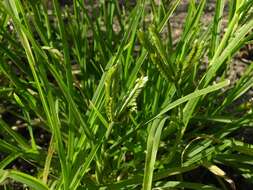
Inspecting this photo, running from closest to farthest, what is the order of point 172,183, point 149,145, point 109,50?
1. point 149,145
2. point 172,183
3. point 109,50

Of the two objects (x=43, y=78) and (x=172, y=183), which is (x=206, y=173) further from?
(x=43, y=78)

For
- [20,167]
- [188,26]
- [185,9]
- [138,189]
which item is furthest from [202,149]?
[185,9]

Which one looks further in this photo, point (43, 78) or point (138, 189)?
point (138, 189)

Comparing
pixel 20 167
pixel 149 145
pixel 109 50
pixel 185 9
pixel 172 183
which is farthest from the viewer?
pixel 185 9


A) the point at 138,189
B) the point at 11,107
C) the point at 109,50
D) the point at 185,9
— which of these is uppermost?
the point at 185,9

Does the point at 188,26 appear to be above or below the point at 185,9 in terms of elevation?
below

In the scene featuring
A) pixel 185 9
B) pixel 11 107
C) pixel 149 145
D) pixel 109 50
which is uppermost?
pixel 185 9

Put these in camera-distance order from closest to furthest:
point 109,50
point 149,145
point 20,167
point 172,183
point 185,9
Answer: point 149,145, point 172,183, point 109,50, point 20,167, point 185,9

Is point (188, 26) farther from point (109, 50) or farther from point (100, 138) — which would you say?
point (100, 138)

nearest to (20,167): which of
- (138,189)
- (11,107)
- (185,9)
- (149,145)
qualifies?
(11,107)
